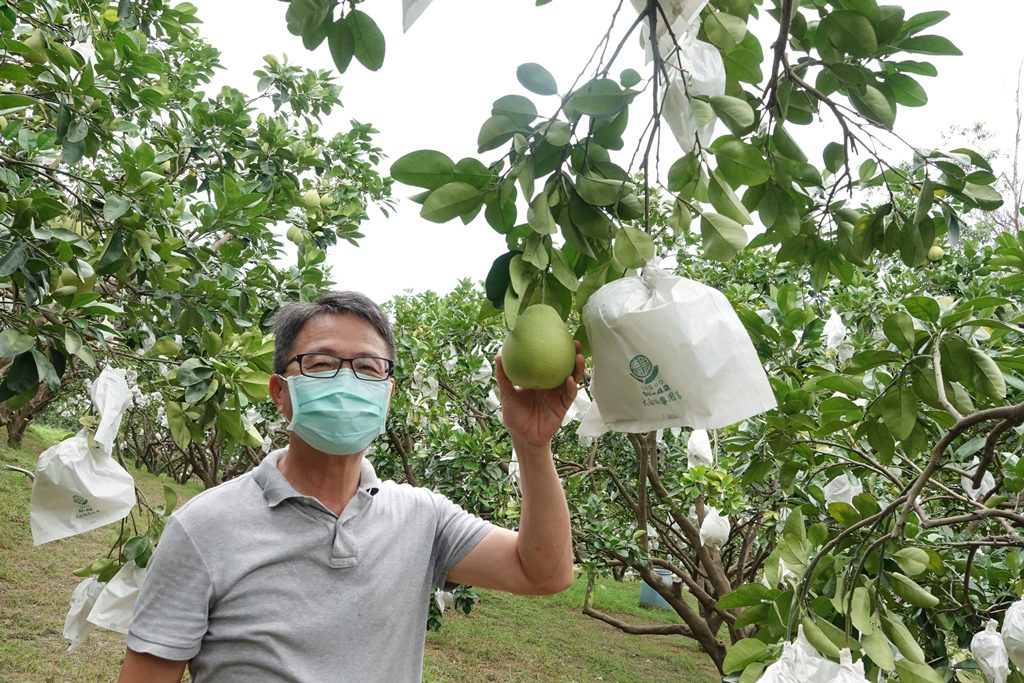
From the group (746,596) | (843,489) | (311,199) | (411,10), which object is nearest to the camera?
(411,10)

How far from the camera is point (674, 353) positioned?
0.92 m

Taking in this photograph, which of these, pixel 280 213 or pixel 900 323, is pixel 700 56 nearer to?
pixel 900 323

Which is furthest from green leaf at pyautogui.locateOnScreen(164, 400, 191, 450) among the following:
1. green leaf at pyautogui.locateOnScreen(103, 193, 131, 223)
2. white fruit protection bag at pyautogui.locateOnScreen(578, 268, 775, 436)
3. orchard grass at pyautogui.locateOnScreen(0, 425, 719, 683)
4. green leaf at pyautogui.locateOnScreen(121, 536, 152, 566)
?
orchard grass at pyautogui.locateOnScreen(0, 425, 719, 683)

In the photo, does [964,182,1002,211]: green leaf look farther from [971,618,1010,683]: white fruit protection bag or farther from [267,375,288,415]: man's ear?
[267,375,288,415]: man's ear

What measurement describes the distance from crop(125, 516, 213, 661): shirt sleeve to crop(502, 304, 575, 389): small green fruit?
0.73 m

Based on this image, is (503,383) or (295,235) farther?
(295,235)

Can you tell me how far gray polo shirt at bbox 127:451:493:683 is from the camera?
1266mm

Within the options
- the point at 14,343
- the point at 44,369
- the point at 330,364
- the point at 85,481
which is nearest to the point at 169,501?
the point at 85,481

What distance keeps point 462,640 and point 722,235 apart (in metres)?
6.65

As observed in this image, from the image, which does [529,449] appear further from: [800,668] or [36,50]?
[36,50]

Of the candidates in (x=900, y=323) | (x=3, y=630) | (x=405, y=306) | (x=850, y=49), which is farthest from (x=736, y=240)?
(x=3, y=630)

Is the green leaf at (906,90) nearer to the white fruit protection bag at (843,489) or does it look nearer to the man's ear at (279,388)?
the man's ear at (279,388)

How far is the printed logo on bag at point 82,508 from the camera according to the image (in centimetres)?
207

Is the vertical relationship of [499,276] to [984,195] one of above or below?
below
